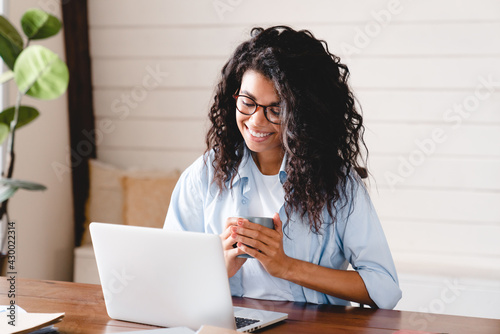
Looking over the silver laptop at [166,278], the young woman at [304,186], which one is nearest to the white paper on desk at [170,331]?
the silver laptop at [166,278]

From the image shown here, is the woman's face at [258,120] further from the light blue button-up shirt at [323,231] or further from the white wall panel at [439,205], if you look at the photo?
the white wall panel at [439,205]

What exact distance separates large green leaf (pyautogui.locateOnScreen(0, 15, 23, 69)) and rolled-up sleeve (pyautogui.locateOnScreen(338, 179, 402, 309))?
4.07ft

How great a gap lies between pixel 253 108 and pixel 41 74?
665 mm

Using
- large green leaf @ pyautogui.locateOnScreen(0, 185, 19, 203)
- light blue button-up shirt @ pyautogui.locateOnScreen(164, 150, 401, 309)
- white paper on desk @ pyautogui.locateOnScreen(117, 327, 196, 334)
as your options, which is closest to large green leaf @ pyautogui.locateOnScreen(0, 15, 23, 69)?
large green leaf @ pyautogui.locateOnScreen(0, 185, 19, 203)

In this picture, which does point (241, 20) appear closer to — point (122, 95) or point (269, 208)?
point (122, 95)

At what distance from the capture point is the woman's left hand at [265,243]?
1.52m

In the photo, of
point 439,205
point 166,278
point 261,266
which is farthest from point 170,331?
point 439,205

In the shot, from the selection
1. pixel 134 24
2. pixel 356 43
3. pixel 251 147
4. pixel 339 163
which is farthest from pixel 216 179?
pixel 134 24

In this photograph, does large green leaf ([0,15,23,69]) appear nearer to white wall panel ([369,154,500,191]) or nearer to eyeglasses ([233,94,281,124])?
eyeglasses ([233,94,281,124])

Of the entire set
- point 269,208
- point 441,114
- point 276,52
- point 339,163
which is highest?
point 441,114

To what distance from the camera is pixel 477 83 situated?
2842mm

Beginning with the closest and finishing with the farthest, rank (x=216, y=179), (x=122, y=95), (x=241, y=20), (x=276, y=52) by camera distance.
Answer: (x=276, y=52) → (x=216, y=179) → (x=241, y=20) → (x=122, y=95)

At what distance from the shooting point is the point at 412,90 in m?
2.92

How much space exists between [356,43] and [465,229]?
3.36ft
